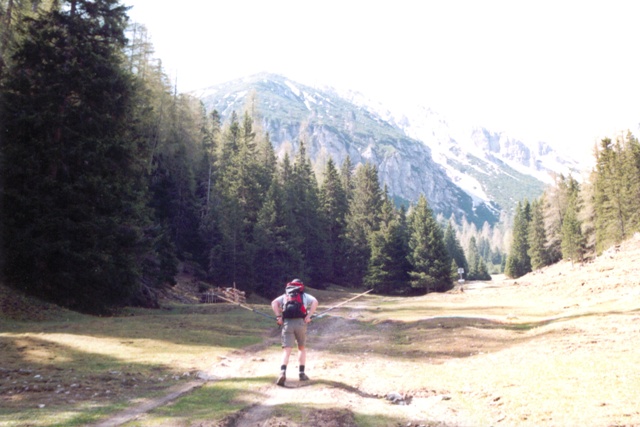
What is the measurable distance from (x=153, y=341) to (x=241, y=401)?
27.7 feet

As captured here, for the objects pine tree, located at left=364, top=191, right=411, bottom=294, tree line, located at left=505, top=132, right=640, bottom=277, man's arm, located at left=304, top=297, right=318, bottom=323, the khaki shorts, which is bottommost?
the khaki shorts

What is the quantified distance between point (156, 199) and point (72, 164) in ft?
80.0

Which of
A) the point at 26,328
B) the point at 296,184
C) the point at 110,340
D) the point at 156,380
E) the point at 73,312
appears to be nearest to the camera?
the point at 156,380

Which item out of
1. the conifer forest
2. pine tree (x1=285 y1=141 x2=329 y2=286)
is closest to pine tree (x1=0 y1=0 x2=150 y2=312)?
the conifer forest

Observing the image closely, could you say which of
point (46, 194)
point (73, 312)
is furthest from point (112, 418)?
point (46, 194)

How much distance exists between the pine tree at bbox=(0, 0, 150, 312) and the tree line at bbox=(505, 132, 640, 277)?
55.2 m

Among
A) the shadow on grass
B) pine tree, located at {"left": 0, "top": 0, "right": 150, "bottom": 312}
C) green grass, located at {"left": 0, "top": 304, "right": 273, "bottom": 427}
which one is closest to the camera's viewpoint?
green grass, located at {"left": 0, "top": 304, "right": 273, "bottom": 427}

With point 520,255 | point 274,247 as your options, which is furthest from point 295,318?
point 520,255

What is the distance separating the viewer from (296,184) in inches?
2923

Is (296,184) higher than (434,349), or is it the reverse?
(296,184)

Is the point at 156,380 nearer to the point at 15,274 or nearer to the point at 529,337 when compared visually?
the point at 529,337

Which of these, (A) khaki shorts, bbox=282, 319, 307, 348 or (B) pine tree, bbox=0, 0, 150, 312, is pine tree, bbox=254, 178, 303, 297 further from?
(A) khaki shorts, bbox=282, 319, 307, 348

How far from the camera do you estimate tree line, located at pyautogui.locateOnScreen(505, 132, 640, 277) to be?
187 feet

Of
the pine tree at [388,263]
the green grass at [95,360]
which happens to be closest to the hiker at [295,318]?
the green grass at [95,360]
